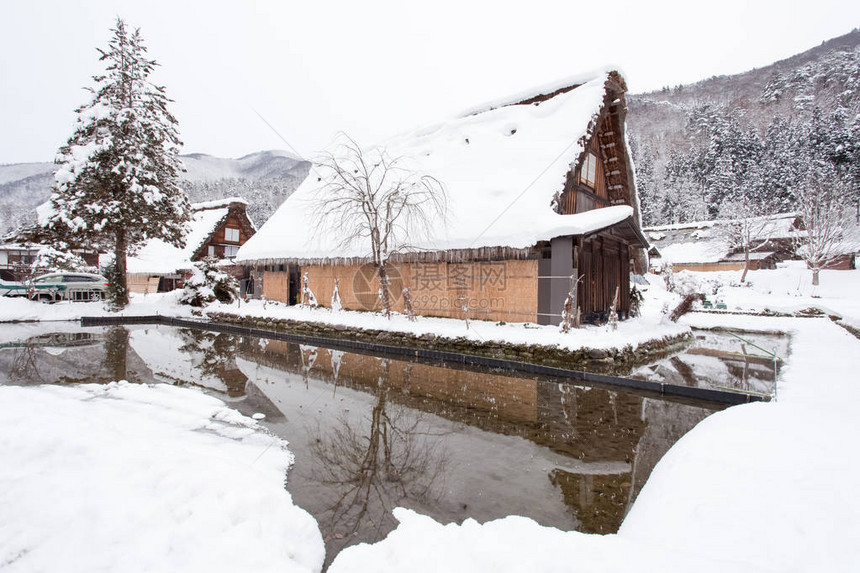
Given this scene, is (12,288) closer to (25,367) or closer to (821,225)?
(25,367)

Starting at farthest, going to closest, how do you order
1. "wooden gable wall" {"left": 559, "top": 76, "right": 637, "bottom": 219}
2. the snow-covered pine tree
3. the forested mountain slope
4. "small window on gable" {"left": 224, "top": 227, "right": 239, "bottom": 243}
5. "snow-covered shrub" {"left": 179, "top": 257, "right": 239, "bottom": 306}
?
the forested mountain slope → "small window on gable" {"left": 224, "top": 227, "right": 239, "bottom": 243} → "snow-covered shrub" {"left": 179, "top": 257, "right": 239, "bottom": 306} → the snow-covered pine tree → "wooden gable wall" {"left": 559, "top": 76, "right": 637, "bottom": 219}

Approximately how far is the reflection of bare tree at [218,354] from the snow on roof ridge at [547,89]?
14251mm

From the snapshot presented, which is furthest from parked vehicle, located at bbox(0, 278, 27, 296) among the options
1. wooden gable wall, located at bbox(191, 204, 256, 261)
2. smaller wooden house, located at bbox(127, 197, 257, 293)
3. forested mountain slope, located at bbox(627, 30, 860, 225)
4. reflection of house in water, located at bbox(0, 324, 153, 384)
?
forested mountain slope, located at bbox(627, 30, 860, 225)

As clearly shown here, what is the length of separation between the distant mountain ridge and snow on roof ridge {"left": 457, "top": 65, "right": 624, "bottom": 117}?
4112cm

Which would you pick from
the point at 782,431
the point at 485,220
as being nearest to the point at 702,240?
the point at 485,220

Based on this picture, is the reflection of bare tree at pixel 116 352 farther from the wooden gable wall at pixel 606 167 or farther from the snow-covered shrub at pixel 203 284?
the wooden gable wall at pixel 606 167

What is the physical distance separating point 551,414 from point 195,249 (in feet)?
106

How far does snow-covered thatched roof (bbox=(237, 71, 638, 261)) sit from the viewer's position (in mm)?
11664

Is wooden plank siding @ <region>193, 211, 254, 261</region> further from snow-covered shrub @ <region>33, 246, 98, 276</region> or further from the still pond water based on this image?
the still pond water

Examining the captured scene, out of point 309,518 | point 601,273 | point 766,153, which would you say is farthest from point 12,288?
point 766,153

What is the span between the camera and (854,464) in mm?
3521

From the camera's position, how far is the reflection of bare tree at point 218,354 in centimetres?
814

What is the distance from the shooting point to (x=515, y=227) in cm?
1166

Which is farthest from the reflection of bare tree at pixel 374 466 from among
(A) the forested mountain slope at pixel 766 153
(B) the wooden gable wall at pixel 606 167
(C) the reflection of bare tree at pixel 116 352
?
(A) the forested mountain slope at pixel 766 153
